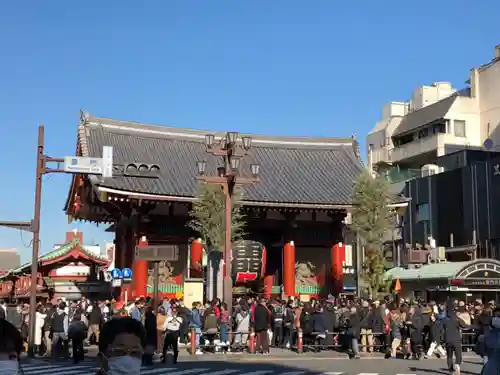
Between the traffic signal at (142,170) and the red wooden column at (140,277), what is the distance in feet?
9.82

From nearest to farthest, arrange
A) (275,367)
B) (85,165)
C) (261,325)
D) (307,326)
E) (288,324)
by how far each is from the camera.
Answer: (275,367), (261,325), (85,165), (307,326), (288,324)

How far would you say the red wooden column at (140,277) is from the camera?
30.8m

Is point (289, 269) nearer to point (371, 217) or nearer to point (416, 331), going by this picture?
point (371, 217)

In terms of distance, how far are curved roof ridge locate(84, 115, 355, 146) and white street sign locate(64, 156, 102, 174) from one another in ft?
48.3

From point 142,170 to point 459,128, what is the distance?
87.4 ft

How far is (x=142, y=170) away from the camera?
3266cm

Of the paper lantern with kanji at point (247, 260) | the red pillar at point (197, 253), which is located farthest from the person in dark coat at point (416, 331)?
the red pillar at point (197, 253)

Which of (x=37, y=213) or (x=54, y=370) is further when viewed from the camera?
(x=37, y=213)

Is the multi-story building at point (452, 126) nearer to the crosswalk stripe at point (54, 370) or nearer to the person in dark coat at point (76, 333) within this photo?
the person in dark coat at point (76, 333)

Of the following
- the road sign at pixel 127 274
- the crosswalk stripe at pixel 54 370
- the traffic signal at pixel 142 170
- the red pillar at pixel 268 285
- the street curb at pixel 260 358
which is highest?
the traffic signal at pixel 142 170

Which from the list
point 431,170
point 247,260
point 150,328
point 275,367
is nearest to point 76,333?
point 150,328

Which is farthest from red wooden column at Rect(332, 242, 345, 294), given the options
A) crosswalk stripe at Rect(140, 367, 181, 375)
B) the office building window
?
the office building window

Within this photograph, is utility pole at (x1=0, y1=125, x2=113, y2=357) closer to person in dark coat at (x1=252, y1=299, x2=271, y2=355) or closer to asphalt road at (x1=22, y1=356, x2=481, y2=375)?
asphalt road at (x1=22, y1=356, x2=481, y2=375)

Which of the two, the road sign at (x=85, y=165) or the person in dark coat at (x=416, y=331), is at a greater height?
the road sign at (x=85, y=165)
